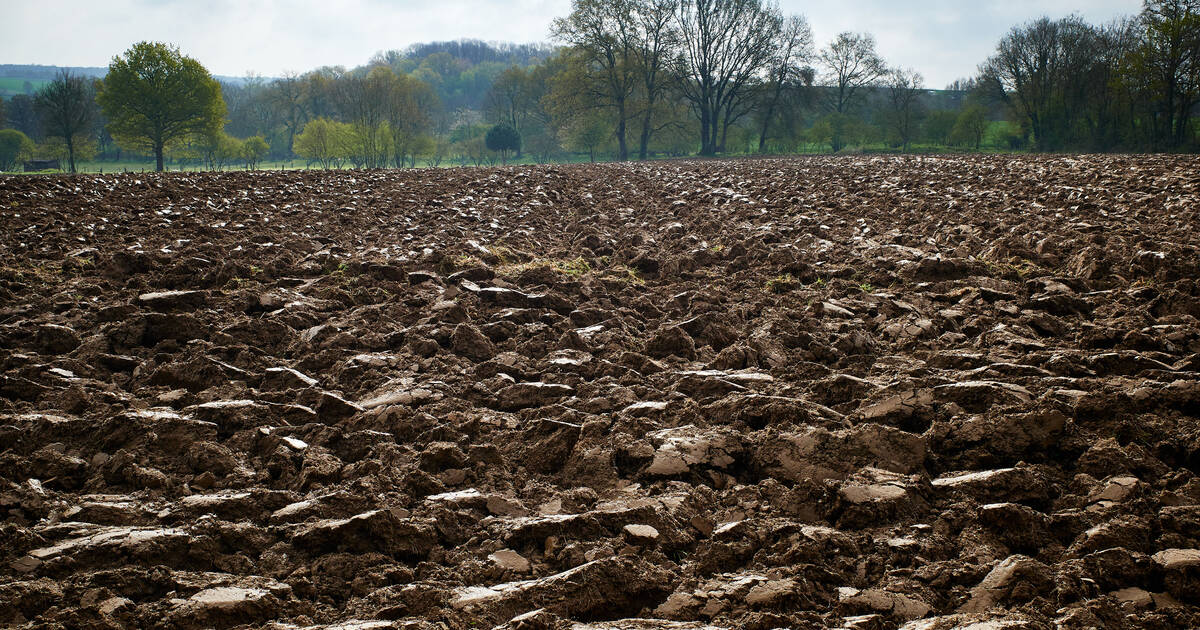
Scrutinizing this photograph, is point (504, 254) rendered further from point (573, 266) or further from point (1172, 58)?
point (1172, 58)

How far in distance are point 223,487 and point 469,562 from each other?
1.47 metres

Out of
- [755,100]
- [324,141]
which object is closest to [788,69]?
[755,100]

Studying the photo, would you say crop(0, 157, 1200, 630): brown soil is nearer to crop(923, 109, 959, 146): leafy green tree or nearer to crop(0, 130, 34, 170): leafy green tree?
crop(923, 109, 959, 146): leafy green tree

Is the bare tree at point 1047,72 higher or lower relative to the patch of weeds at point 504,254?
higher

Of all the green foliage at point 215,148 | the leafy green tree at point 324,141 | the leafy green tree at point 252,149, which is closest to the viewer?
the green foliage at point 215,148

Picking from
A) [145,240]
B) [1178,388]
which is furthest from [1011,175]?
[145,240]

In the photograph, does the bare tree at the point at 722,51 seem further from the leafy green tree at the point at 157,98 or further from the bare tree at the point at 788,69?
the leafy green tree at the point at 157,98

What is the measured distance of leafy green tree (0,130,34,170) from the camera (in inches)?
2744

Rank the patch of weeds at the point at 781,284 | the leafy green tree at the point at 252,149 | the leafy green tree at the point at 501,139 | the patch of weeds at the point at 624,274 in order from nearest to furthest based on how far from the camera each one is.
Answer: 1. the patch of weeds at the point at 781,284
2. the patch of weeds at the point at 624,274
3. the leafy green tree at the point at 252,149
4. the leafy green tree at the point at 501,139

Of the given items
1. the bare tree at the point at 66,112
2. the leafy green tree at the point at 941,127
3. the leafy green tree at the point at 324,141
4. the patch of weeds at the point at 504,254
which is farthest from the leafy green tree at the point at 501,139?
the patch of weeds at the point at 504,254

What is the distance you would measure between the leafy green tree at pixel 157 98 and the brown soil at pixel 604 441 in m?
55.7

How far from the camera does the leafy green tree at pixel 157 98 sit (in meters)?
55.3

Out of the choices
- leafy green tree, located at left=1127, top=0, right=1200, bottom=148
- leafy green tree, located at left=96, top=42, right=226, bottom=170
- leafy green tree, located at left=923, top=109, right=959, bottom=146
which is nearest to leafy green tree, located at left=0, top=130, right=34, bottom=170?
leafy green tree, located at left=96, top=42, right=226, bottom=170

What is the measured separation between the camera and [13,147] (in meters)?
70.3
